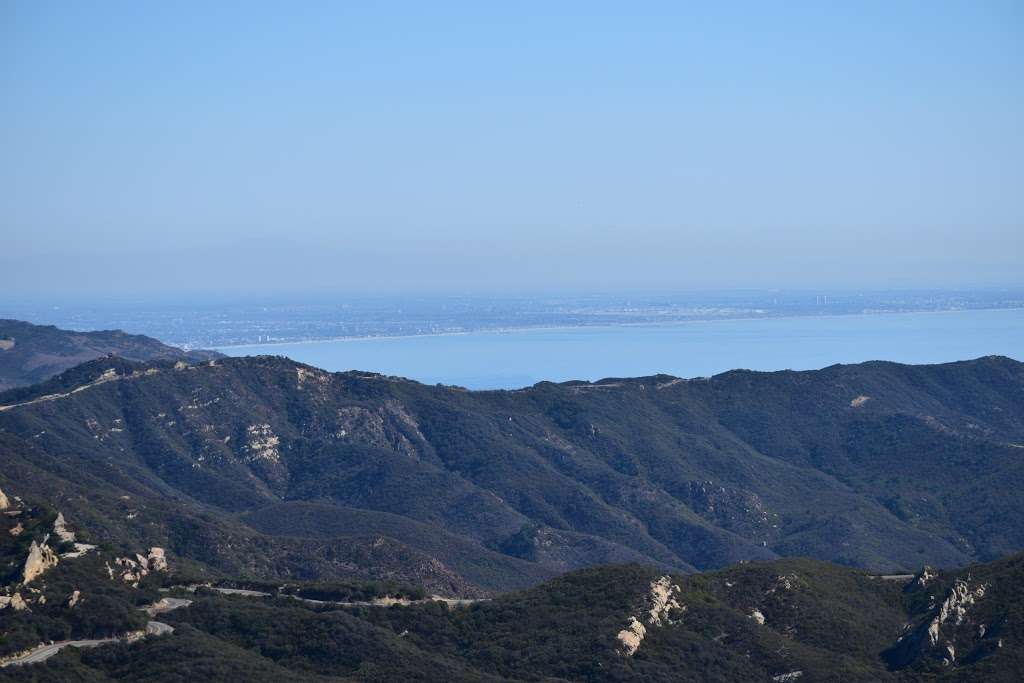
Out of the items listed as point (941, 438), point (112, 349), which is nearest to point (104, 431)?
point (941, 438)

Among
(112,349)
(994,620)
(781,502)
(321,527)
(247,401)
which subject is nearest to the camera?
(994,620)

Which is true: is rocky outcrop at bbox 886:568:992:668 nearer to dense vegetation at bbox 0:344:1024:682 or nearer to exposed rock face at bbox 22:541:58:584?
dense vegetation at bbox 0:344:1024:682

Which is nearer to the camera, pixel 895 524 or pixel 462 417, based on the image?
pixel 895 524

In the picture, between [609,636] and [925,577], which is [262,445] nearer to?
[925,577]

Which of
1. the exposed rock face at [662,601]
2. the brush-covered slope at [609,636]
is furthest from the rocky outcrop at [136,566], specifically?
the exposed rock face at [662,601]

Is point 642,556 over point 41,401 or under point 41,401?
under

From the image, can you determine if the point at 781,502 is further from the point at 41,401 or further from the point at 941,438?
the point at 41,401

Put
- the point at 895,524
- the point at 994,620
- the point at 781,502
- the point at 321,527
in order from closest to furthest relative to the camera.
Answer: the point at 994,620 < the point at 321,527 < the point at 895,524 < the point at 781,502
